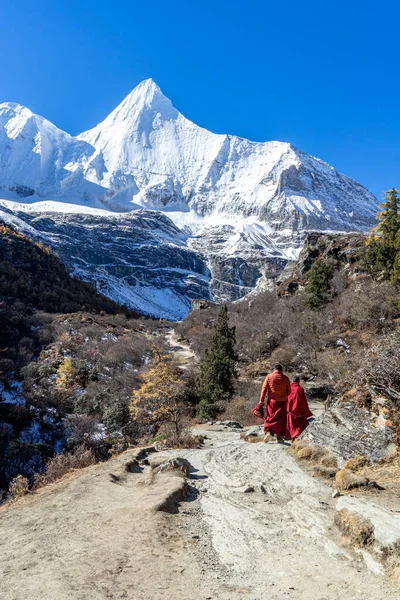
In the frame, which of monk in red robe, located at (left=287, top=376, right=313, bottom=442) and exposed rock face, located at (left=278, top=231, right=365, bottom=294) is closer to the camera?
monk in red robe, located at (left=287, top=376, right=313, bottom=442)

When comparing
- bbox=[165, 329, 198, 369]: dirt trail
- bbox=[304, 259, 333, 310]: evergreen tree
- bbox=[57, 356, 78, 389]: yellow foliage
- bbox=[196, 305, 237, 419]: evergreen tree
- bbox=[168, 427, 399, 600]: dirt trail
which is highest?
bbox=[304, 259, 333, 310]: evergreen tree

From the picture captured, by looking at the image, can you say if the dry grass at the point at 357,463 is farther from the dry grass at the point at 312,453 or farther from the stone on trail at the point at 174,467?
the stone on trail at the point at 174,467

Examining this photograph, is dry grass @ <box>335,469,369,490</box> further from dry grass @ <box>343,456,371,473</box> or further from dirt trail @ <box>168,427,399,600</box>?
dry grass @ <box>343,456,371,473</box>

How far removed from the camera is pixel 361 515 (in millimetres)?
4035

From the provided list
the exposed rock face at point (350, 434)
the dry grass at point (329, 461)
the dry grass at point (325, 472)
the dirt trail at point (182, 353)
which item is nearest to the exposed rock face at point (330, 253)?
the dirt trail at point (182, 353)

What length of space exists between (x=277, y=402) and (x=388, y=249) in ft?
71.6

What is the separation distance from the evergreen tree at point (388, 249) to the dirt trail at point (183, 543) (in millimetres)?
19910

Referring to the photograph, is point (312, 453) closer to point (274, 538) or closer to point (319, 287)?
point (274, 538)

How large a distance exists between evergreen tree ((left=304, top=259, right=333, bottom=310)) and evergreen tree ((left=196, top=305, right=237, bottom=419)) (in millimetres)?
7990

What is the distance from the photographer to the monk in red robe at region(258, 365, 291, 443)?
921 centimetres

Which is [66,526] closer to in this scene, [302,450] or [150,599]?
[150,599]

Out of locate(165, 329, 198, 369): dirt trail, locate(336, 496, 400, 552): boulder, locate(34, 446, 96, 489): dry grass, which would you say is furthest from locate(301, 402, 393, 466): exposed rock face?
locate(165, 329, 198, 369): dirt trail

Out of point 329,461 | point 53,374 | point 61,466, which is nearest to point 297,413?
point 329,461

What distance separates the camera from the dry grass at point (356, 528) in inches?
147
